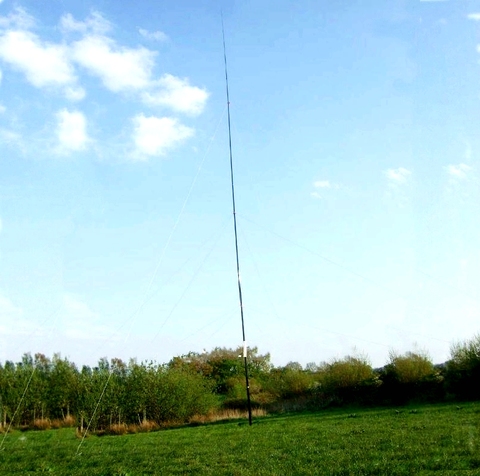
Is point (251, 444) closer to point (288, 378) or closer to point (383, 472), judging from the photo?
point (383, 472)

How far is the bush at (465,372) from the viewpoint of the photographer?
124ft

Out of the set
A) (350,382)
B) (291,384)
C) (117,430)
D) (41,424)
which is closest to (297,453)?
(117,430)

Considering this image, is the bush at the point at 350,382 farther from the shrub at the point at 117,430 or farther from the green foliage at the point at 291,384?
the shrub at the point at 117,430

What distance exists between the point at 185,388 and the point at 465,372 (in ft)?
68.8

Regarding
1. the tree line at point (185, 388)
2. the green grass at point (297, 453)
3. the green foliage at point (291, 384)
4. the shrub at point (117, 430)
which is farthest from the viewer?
the green foliage at point (291, 384)

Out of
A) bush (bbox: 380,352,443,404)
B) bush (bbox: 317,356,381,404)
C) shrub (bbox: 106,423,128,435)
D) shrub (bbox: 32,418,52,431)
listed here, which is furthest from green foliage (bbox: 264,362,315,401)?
shrub (bbox: 32,418,52,431)

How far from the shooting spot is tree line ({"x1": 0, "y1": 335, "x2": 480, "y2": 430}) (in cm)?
→ 4028

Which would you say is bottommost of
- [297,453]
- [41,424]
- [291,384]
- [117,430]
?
[117,430]

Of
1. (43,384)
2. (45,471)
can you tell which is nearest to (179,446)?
(45,471)

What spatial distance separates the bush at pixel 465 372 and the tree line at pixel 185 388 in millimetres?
63

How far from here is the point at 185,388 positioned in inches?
1788

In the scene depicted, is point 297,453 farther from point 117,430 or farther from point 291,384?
point 291,384

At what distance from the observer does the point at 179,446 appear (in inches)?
802

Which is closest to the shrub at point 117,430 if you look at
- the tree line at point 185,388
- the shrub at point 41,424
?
the tree line at point 185,388
